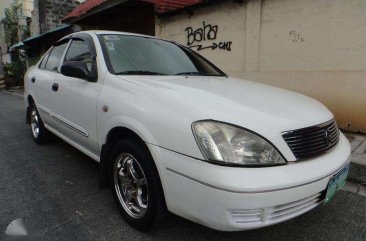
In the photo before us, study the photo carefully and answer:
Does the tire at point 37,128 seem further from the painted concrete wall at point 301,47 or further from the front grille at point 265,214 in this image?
the painted concrete wall at point 301,47

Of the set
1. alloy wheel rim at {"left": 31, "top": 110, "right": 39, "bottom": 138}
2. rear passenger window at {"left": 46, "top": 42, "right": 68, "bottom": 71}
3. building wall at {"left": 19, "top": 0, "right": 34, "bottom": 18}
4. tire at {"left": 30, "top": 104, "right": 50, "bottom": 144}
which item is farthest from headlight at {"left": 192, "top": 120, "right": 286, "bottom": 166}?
building wall at {"left": 19, "top": 0, "right": 34, "bottom": 18}

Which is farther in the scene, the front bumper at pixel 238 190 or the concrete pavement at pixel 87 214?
the concrete pavement at pixel 87 214

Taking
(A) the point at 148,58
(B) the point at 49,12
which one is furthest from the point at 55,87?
(B) the point at 49,12

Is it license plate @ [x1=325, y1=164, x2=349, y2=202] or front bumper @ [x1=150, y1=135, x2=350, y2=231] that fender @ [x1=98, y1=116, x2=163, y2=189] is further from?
license plate @ [x1=325, y1=164, x2=349, y2=202]

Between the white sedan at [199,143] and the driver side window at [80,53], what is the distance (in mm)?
90

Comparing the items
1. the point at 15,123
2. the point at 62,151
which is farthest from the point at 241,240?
the point at 15,123

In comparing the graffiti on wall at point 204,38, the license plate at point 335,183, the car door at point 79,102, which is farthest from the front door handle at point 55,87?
the graffiti on wall at point 204,38

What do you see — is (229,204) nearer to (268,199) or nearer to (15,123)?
(268,199)

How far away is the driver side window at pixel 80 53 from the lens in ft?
9.98

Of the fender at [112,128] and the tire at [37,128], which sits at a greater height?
the fender at [112,128]

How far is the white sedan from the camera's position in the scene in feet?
5.76

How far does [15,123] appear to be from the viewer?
6348 millimetres

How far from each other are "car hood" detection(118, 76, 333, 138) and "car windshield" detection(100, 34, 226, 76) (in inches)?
10.0

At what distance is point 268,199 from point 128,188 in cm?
115
